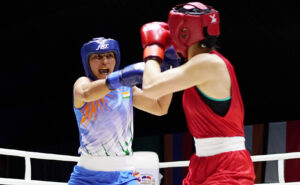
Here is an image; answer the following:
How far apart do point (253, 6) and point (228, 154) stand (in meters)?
4.27

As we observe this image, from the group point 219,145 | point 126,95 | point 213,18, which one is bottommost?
point 219,145

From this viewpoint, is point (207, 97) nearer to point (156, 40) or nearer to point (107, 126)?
point (156, 40)

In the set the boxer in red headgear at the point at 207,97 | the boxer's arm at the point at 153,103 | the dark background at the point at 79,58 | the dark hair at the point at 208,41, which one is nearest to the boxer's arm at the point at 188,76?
the boxer in red headgear at the point at 207,97

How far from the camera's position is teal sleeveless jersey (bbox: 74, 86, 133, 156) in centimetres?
271

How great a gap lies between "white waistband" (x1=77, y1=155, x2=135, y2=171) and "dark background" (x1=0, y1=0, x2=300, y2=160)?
3.37 metres

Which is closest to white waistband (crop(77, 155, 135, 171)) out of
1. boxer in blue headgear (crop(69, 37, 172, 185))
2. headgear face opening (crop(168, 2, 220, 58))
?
boxer in blue headgear (crop(69, 37, 172, 185))

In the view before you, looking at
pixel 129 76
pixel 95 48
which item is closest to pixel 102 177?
pixel 129 76

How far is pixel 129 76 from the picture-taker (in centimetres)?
229

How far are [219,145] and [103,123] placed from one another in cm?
101

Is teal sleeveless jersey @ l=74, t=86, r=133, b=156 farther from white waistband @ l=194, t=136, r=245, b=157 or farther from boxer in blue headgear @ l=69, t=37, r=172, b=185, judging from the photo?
white waistband @ l=194, t=136, r=245, b=157

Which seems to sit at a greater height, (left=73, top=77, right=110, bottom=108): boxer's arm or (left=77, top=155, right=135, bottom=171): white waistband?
(left=73, top=77, right=110, bottom=108): boxer's arm

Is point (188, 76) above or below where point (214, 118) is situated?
above

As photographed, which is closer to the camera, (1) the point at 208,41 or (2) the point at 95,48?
(1) the point at 208,41

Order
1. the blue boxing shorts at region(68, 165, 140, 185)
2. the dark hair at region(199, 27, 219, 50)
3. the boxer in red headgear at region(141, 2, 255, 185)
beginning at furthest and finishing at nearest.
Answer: the blue boxing shorts at region(68, 165, 140, 185)
the dark hair at region(199, 27, 219, 50)
the boxer in red headgear at region(141, 2, 255, 185)
